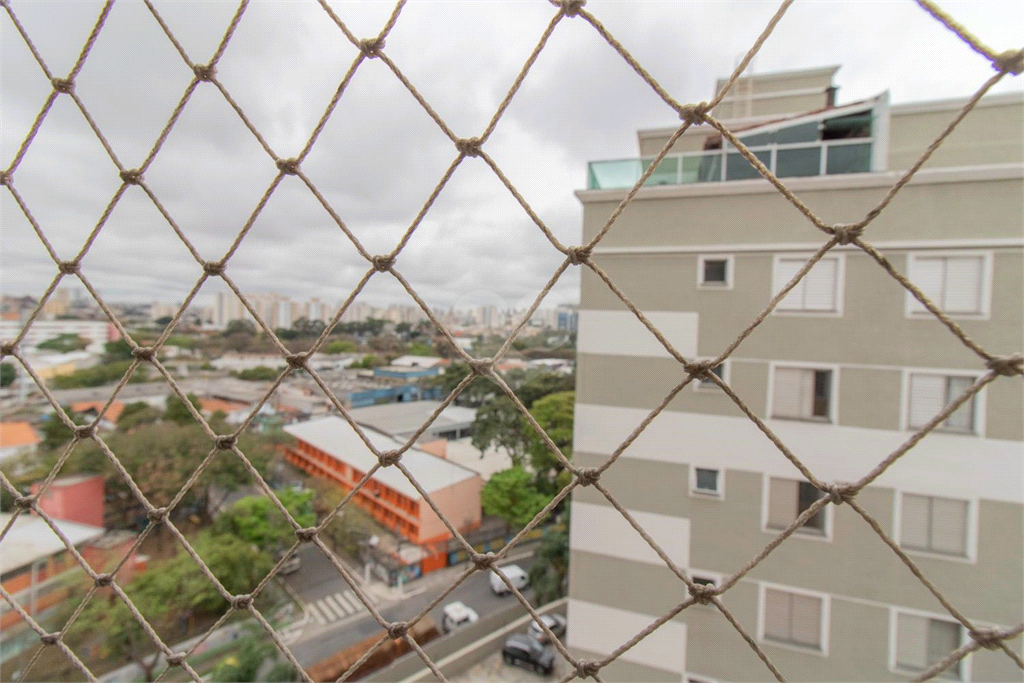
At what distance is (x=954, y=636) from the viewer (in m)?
1.73

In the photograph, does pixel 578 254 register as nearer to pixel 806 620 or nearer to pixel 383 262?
pixel 383 262

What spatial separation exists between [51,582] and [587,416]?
3833mm

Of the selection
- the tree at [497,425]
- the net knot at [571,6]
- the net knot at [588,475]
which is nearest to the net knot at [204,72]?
the net knot at [571,6]

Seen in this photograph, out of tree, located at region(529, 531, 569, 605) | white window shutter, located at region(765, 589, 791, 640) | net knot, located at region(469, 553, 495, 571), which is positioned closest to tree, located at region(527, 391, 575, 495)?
tree, located at region(529, 531, 569, 605)

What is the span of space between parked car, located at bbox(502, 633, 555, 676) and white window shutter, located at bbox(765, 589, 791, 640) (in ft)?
5.13

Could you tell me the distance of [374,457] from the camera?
1.81 m

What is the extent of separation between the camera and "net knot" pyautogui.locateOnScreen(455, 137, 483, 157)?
1.70 feet

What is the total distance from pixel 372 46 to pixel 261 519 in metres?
4.64

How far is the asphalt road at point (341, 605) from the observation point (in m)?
3.33

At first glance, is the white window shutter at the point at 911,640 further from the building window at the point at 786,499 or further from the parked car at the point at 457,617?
the parked car at the point at 457,617

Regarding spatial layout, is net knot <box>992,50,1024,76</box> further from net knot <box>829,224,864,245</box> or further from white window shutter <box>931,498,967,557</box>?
white window shutter <box>931,498,967,557</box>

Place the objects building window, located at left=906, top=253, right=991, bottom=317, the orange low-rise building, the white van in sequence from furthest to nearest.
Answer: the white van < the orange low-rise building < building window, located at left=906, top=253, right=991, bottom=317

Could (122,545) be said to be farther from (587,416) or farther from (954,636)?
(954,636)

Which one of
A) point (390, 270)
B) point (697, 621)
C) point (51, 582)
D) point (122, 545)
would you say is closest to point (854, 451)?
point (697, 621)
